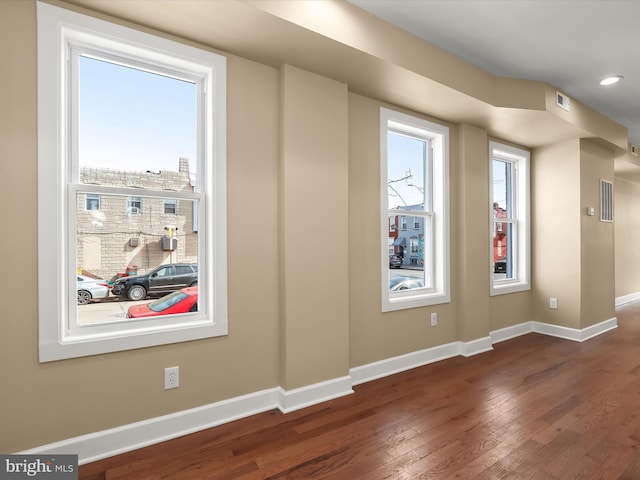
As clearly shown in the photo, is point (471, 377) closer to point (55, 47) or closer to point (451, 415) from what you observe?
point (451, 415)

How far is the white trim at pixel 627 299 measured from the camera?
6.41 metres

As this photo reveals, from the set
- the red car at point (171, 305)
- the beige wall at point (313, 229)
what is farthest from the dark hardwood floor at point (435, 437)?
the red car at point (171, 305)

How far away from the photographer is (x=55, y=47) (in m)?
1.89

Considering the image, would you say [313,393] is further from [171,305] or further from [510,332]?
[510,332]

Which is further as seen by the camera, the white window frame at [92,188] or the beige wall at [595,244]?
the beige wall at [595,244]

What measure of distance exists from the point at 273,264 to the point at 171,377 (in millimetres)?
990

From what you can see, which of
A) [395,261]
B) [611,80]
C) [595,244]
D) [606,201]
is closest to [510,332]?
[595,244]

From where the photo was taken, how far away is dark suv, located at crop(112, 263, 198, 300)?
7.28 ft

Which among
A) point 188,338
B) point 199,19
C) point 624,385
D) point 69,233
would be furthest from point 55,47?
point 624,385

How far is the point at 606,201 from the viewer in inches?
191

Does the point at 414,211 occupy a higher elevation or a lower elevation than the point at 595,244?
higher

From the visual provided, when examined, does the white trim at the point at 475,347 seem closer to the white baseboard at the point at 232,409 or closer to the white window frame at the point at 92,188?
the white baseboard at the point at 232,409

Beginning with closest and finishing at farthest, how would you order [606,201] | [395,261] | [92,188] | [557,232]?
1. [92,188]
2. [395,261]
3. [557,232]
4. [606,201]

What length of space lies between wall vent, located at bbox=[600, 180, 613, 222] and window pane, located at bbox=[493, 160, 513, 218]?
1208mm
